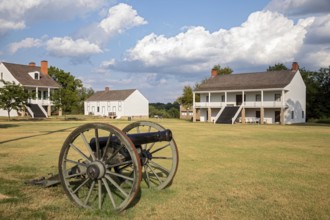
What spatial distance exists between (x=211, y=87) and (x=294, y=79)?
37.8 feet

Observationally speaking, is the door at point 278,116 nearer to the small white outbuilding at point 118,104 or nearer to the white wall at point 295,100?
the white wall at point 295,100

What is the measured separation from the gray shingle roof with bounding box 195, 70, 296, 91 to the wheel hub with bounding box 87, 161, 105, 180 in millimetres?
40935

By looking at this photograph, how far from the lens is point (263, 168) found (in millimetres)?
10633

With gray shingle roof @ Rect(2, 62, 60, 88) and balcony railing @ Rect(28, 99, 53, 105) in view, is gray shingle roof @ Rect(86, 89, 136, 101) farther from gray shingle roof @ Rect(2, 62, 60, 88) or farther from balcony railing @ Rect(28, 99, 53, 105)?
balcony railing @ Rect(28, 99, 53, 105)

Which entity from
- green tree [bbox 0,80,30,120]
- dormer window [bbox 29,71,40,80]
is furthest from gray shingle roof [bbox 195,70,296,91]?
dormer window [bbox 29,71,40,80]

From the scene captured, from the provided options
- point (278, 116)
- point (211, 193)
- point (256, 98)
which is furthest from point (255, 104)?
point (211, 193)

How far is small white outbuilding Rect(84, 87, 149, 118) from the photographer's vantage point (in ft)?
217

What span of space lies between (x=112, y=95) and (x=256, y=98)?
3227cm

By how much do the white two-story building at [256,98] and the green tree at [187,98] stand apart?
528 inches

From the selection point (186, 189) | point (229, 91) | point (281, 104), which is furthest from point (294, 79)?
point (186, 189)

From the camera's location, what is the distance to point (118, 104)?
6656 cm

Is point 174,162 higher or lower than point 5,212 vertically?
higher

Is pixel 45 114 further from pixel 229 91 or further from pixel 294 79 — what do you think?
pixel 294 79

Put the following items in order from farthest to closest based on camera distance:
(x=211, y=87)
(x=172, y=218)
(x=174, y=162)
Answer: (x=211, y=87) → (x=174, y=162) → (x=172, y=218)
